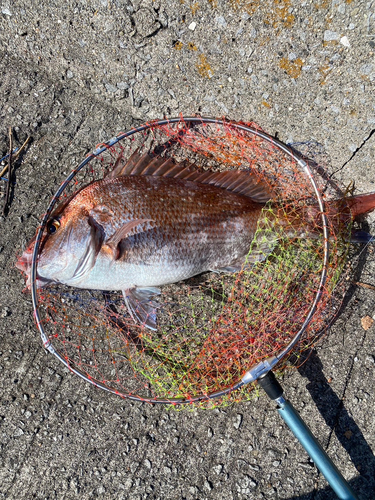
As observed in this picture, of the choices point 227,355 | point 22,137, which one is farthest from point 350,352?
point 22,137

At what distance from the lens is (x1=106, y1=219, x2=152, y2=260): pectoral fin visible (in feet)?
7.65

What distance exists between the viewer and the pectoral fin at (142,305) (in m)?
2.53

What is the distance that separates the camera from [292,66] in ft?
8.09

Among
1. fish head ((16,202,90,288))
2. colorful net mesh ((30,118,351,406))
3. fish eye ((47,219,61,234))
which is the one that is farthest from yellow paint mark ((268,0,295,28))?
fish eye ((47,219,61,234))

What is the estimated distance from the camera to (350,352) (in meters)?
2.63

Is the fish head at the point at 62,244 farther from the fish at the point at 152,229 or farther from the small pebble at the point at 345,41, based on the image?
the small pebble at the point at 345,41

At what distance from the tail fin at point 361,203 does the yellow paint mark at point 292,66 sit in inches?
36.4

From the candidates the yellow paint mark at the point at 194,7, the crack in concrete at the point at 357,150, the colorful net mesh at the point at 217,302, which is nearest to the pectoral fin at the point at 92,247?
the colorful net mesh at the point at 217,302

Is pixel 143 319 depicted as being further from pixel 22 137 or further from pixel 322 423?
pixel 22 137

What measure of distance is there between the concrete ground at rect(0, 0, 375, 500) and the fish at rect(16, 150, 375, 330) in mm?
489

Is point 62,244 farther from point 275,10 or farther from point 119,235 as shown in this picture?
point 275,10

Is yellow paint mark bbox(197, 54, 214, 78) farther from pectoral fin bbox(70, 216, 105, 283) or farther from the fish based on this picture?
pectoral fin bbox(70, 216, 105, 283)

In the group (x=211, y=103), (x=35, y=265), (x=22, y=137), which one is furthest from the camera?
(x=22, y=137)

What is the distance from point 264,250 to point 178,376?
Result: 109cm
